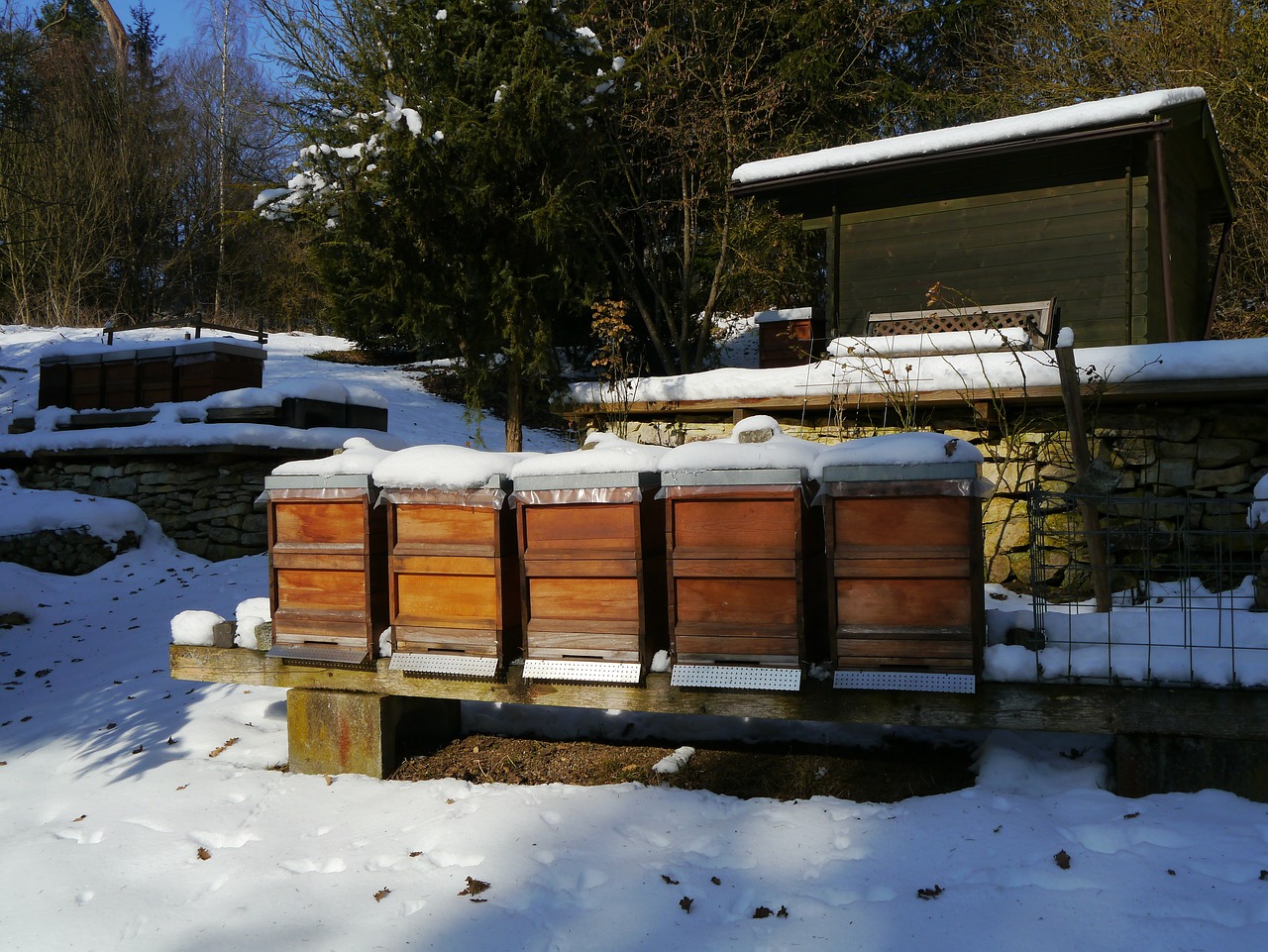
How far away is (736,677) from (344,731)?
226 centimetres

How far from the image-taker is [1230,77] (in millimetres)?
14188

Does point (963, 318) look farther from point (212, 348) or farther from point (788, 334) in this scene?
point (212, 348)

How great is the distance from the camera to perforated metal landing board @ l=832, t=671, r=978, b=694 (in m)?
3.76

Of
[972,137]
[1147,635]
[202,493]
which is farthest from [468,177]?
[1147,635]

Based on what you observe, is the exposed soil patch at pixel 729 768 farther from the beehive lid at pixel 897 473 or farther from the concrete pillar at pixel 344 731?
the beehive lid at pixel 897 473

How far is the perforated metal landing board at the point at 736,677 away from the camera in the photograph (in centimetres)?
396

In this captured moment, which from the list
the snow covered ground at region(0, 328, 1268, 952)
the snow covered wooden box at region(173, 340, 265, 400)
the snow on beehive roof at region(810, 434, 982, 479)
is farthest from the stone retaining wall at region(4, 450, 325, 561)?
the snow on beehive roof at region(810, 434, 982, 479)

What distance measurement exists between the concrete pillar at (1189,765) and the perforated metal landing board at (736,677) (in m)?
1.36

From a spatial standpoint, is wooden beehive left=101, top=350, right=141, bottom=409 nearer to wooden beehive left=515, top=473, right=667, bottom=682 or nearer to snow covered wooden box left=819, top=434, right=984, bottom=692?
wooden beehive left=515, top=473, right=667, bottom=682

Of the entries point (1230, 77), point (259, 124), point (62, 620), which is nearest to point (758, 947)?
point (62, 620)

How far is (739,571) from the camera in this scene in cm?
402

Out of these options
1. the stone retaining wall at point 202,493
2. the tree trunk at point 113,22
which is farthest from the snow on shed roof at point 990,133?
the tree trunk at point 113,22

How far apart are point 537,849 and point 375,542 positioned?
1.74m

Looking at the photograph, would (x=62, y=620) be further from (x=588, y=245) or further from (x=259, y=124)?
(x=259, y=124)
